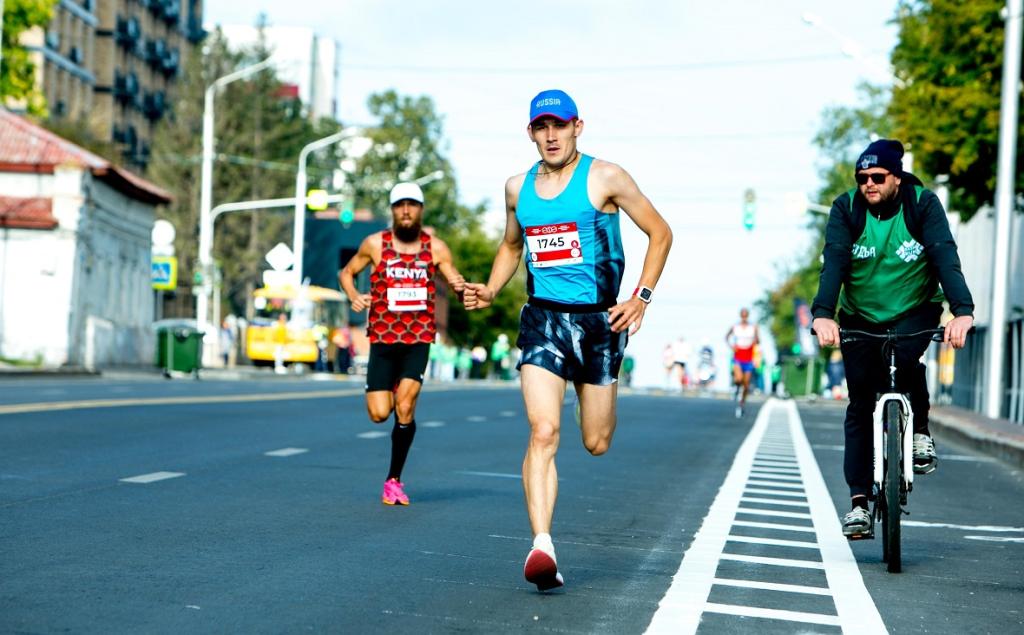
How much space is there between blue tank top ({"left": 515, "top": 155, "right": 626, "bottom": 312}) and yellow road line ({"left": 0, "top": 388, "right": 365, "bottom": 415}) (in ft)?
43.4

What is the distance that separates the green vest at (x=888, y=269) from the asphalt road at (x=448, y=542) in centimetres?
126

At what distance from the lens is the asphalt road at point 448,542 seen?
7.21 m

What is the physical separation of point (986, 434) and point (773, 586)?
16.6m

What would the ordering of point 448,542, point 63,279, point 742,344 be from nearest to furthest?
point 448,542, point 742,344, point 63,279

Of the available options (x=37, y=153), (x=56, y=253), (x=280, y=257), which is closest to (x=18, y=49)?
(x=37, y=153)

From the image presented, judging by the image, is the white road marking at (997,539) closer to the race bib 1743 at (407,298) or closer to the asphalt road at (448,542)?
the asphalt road at (448,542)

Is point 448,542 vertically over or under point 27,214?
under

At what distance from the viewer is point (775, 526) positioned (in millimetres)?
11414

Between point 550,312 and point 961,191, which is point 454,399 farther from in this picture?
point 550,312

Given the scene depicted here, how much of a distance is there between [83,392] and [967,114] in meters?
14.6

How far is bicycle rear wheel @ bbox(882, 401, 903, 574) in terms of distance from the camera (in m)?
9.02

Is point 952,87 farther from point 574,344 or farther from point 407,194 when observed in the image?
point 574,344

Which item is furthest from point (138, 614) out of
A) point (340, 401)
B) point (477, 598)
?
point (340, 401)

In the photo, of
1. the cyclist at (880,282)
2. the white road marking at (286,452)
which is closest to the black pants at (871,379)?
the cyclist at (880,282)
